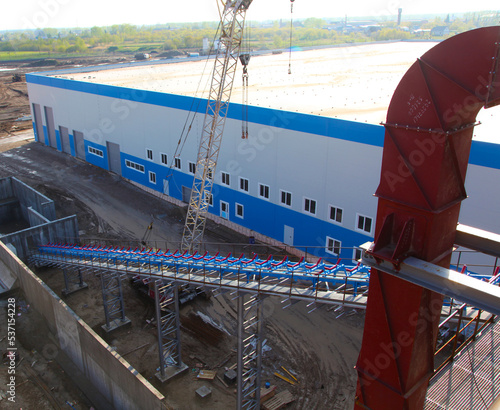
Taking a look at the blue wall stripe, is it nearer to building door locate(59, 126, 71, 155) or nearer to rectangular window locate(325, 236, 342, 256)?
rectangular window locate(325, 236, 342, 256)

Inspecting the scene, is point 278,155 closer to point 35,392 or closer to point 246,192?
point 246,192

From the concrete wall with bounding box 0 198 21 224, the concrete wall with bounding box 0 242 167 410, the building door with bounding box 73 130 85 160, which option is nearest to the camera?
the concrete wall with bounding box 0 242 167 410

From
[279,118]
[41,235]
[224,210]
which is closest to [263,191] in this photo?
[224,210]

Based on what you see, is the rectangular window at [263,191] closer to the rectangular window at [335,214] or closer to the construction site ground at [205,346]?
the construction site ground at [205,346]

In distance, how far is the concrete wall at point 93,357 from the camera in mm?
12891

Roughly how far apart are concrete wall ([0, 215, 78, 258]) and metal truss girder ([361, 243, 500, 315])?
2096 centimetres

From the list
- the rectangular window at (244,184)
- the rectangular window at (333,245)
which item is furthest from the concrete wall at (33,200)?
the rectangular window at (333,245)

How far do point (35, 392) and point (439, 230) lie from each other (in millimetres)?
15219

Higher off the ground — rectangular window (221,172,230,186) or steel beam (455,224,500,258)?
steel beam (455,224,500,258)

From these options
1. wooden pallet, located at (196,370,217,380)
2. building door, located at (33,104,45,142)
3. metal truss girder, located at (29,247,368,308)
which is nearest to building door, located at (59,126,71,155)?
building door, located at (33,104,45,142)

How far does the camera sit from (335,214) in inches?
830

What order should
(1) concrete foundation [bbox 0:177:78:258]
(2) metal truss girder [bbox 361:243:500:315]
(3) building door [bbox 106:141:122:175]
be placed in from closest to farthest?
(2) metal truss girder [bbox 361:243:500:315] < (1) concrete foundation [bbox 0:177:78:258] < (3) building door [bbox 106:141:122:175]

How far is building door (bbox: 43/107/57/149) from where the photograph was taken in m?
43.7

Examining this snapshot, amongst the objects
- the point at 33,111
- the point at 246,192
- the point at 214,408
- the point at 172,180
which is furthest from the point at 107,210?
the point at 33,111
